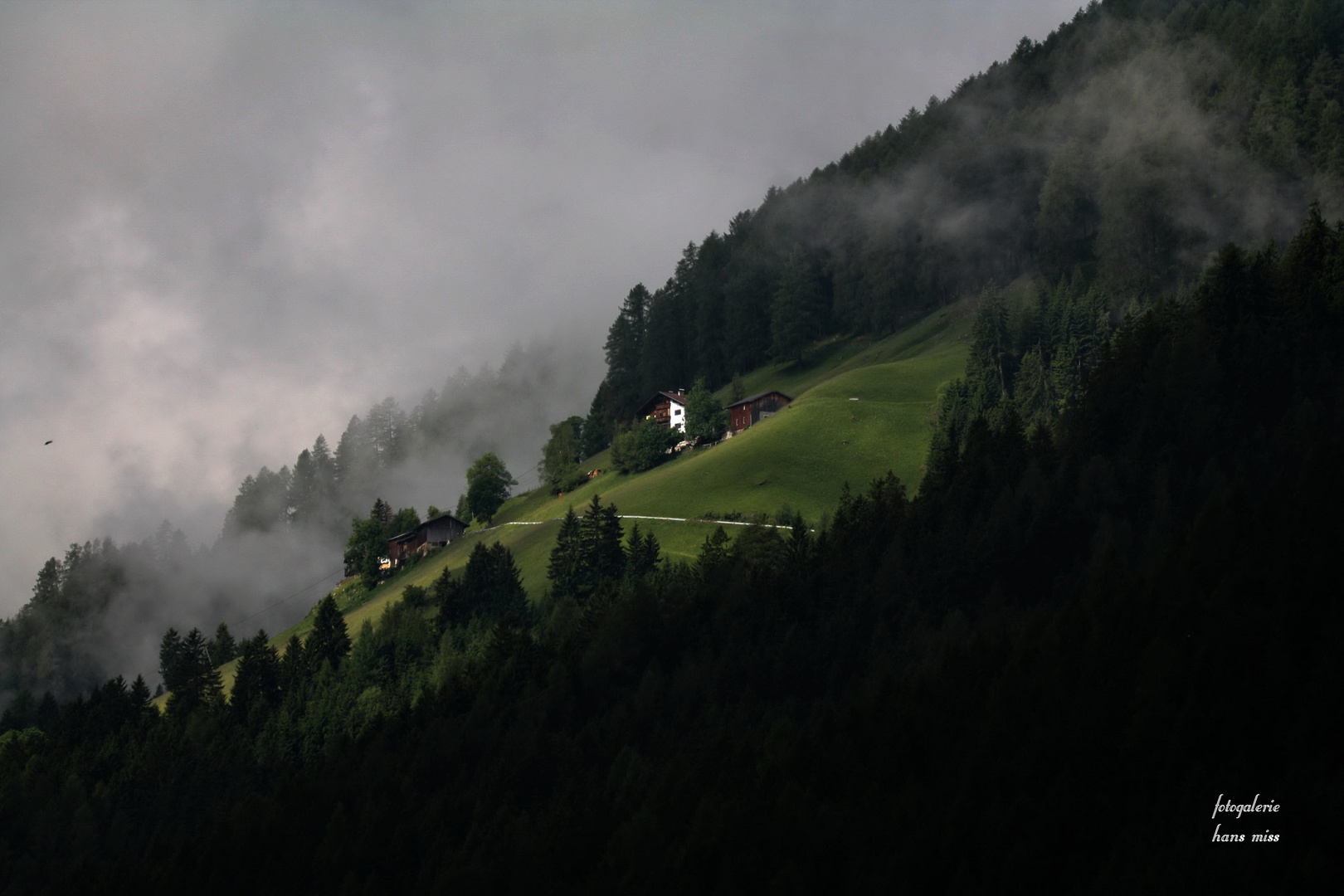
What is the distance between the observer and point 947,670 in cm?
5066

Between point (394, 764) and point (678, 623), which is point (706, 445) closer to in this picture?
point (678, 623)

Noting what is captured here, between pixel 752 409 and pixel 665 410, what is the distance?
20.8 meters

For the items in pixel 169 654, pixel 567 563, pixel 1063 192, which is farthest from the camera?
pixel 1063 192

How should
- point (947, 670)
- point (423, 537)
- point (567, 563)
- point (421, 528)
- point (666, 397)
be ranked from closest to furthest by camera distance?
point (947, 670) < point (567, 563) < point (423, 537) < point (421, 528) < point (666, 397)

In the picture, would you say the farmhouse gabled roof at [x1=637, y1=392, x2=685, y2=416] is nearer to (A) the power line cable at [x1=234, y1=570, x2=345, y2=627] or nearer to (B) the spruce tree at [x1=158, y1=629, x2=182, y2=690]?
(A) the power line cable at [x1=234, y1=570, x2=345, y2=627]

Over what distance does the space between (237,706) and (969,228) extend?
12336 cm

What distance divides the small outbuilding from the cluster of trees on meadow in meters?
46.7

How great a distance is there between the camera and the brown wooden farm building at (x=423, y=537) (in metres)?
139

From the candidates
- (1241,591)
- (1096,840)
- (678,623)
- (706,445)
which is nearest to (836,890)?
(1096,840)

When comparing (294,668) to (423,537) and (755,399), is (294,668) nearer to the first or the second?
(423,537)

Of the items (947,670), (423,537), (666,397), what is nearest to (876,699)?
(947,670)

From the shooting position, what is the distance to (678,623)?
80562mm

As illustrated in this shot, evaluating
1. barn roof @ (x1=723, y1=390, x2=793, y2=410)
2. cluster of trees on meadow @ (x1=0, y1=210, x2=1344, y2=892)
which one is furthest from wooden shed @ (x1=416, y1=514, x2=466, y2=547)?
cluster of trees on meadow @ (x1=0, y1=210, x2=1344, y2=892)

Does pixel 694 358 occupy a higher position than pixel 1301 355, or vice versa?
pixel 694 358
